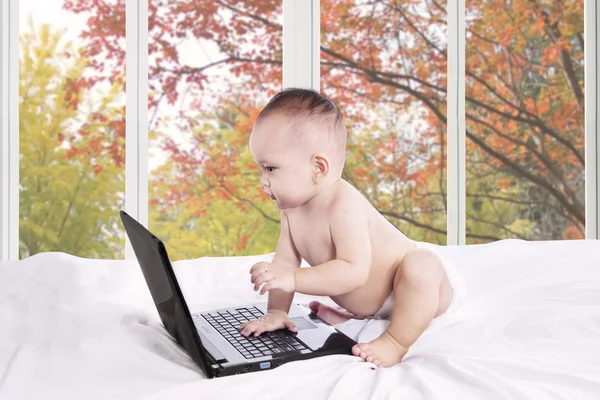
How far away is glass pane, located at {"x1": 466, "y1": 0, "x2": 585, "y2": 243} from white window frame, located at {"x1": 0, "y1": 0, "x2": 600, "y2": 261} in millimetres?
956

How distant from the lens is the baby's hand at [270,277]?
99cm

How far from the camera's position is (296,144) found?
111cm

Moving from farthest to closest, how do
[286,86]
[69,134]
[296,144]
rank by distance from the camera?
1. [69,134]
2. [286,86]
3. [296,144]

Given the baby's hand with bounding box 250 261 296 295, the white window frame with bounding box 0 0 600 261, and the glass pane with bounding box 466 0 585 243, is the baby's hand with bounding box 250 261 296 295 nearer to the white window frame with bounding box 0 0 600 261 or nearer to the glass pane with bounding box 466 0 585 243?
the white window frame with bounding box 0 0 600 261

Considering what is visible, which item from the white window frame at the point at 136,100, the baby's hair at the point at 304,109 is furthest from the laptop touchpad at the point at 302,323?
the white window frame at the point at 136,100

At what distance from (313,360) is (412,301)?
26 cm

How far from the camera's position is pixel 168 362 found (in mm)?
915

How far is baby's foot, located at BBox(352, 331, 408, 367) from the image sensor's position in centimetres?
96

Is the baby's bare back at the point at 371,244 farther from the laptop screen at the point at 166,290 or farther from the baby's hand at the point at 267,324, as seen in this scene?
the laptop screen at the point at 166,290

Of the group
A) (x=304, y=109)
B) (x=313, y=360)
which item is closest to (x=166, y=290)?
(x=313, y=360)

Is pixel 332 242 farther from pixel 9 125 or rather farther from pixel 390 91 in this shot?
pixel 390 91

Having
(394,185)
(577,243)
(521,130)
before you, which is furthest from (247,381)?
(521,130)

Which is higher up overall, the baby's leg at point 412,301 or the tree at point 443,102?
the tree at point 443,102

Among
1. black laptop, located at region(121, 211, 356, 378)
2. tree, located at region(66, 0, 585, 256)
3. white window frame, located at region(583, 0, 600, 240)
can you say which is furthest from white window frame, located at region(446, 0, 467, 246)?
black laptop, located at region(121, 211, 356, 378)
